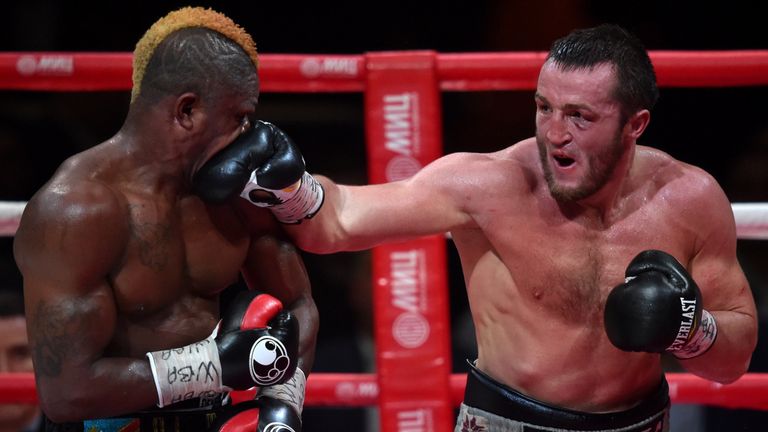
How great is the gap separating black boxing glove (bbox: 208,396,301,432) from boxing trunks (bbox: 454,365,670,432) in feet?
1.58

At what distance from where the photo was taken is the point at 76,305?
181 cm

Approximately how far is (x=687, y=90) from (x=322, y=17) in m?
1.50

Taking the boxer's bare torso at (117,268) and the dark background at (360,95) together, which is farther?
the dark background at (360,95)

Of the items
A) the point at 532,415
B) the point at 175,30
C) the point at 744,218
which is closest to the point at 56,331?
the point at 175,30

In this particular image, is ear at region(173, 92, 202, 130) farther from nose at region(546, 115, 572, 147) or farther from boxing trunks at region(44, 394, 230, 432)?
nose at region(546, 115, 572, 147)

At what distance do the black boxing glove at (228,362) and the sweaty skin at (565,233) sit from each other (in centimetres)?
32

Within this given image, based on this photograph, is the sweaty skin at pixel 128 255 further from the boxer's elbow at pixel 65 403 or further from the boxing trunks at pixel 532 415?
the boxing trunks at pixel 532 415

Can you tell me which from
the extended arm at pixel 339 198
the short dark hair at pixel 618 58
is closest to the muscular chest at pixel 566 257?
the extended arm at pixel 339 198

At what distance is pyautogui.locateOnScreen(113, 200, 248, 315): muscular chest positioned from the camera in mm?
1895

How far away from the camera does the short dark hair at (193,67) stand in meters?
1.89

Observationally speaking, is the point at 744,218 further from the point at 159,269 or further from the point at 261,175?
the point at 159,269

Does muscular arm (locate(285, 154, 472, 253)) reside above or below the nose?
below

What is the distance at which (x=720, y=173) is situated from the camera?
4.23 meters

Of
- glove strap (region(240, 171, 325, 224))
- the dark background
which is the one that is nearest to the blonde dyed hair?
glove strap (region(240, 171, 325, 224))
